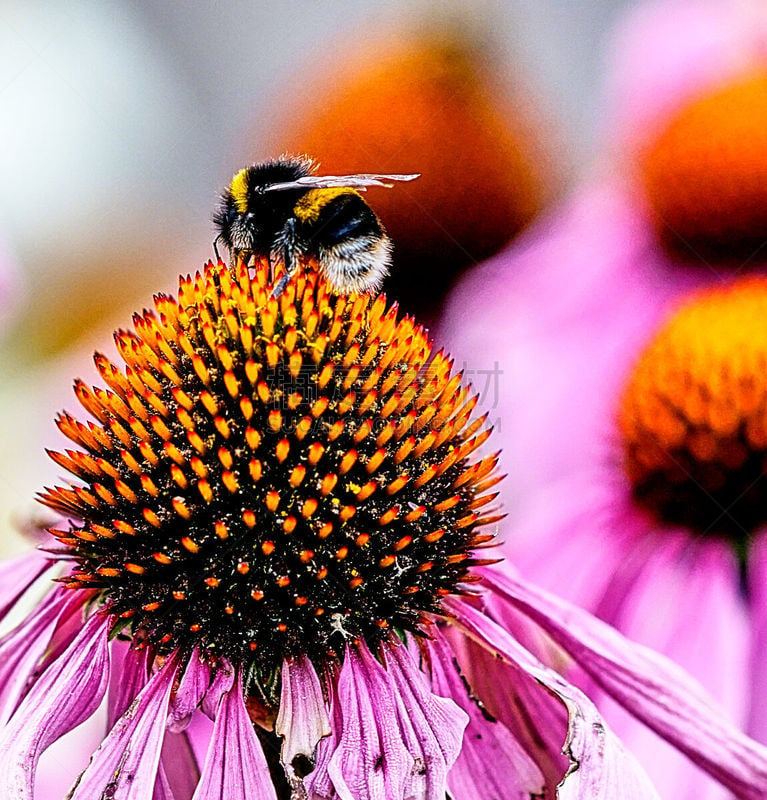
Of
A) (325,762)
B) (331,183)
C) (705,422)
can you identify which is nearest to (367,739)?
(325,762)

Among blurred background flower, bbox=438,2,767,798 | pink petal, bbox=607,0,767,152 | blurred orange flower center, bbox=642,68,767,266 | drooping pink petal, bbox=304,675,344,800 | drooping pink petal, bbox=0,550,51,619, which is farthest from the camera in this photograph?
pink petal, bbox=607,0,767,152

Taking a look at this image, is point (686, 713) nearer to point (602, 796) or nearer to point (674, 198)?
point (602, 796)

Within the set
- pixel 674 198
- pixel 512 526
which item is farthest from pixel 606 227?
pixel 512 526

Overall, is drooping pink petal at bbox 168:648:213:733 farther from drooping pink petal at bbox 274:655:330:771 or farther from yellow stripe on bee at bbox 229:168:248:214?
yellow stripe on bee at bbox 229:168:248:214

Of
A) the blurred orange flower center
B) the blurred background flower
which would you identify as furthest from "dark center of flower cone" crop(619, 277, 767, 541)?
the blurred orange flower center

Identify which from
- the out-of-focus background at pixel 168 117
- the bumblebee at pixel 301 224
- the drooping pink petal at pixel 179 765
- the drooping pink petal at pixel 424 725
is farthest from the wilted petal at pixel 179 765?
the out-of-focus background at pixel 168 117

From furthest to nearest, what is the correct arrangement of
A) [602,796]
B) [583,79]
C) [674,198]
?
[583,79], [674,198], [602,796]
